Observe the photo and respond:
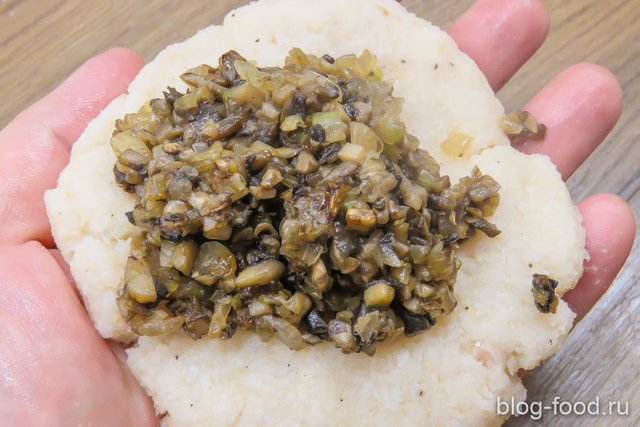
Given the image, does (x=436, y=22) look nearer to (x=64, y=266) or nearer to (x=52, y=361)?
(x=64, y=266)

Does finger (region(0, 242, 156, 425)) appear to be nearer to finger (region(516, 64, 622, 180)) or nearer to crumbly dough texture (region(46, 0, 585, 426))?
crumbly dough texture (region(46, 0, 585, 426))

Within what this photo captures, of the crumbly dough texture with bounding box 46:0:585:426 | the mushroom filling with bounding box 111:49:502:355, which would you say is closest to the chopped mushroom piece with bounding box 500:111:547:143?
the crumbly dough texture with bounding box 46:0:585:426

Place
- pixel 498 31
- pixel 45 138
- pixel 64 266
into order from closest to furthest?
pixel 64 266, pixel 45 138, pixel 498 31

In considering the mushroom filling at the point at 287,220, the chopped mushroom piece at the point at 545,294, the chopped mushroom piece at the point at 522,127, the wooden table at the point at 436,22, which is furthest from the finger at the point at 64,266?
the chopped mushroom piece at the point at 522,127

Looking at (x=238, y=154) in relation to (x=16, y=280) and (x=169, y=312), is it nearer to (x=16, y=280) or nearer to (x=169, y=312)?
(x=169, y=312)

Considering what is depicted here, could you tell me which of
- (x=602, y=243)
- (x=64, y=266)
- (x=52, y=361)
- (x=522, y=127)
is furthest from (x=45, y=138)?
(x=602, y=243)

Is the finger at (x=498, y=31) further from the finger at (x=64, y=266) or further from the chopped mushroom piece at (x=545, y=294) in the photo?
the finger at (x=64, y=266)

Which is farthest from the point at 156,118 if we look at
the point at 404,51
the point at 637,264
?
the point at 637,264
